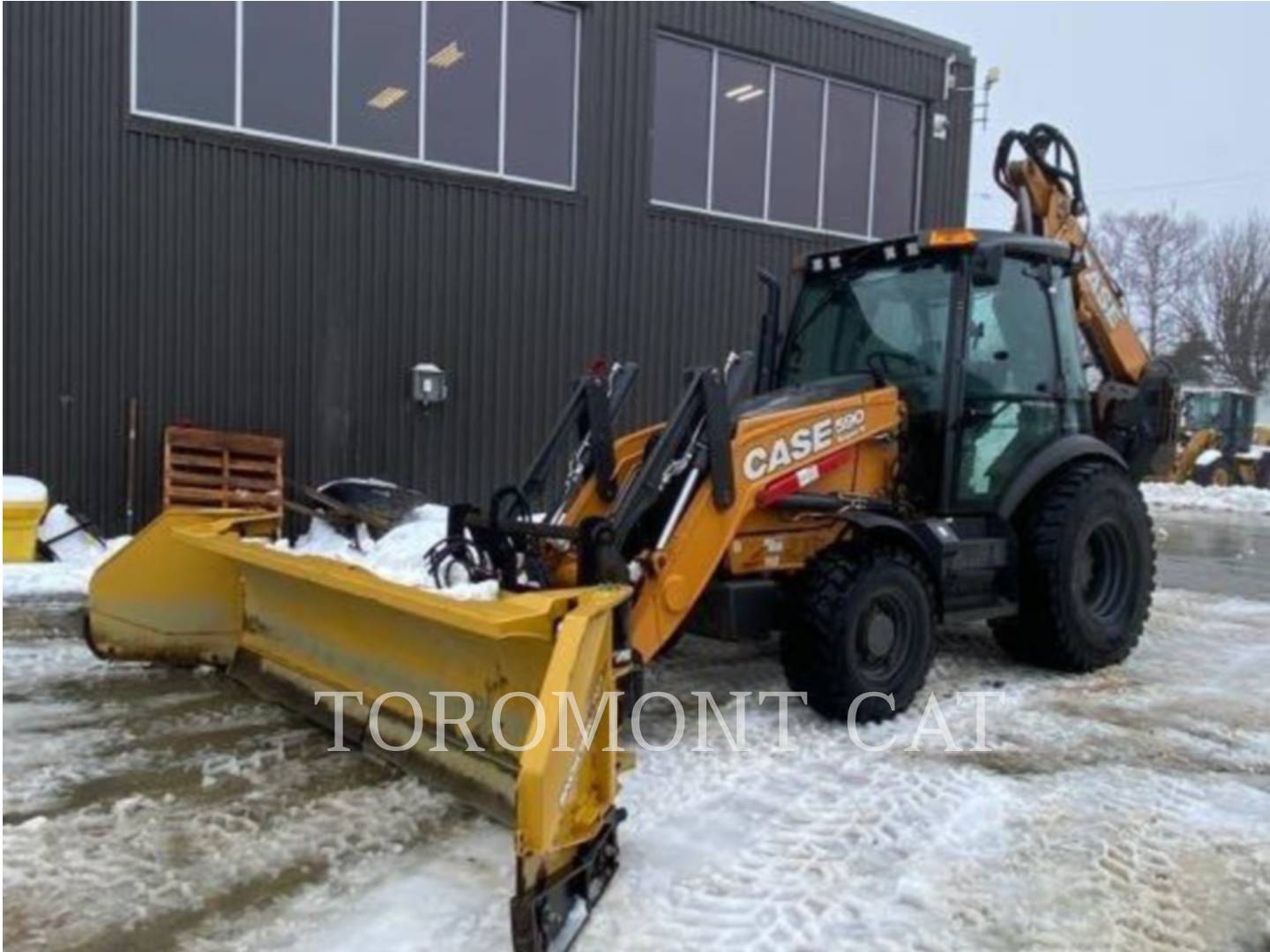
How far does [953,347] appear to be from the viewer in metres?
5.61

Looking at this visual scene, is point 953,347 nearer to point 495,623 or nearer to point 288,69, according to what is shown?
point 495,623

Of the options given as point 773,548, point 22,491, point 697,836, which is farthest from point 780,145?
point 697,836

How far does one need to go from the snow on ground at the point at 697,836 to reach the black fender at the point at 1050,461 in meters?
1.07

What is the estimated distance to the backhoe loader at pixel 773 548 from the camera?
3.74 m

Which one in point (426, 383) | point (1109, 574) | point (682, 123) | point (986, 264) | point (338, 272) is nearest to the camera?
point (986, 264)

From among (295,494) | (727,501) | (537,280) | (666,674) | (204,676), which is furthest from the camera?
(537,280)

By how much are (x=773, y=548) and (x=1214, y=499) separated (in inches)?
778

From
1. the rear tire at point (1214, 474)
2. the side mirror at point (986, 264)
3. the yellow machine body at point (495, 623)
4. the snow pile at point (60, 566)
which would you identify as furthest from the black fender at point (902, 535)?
the rear tire at point (1214, 474)

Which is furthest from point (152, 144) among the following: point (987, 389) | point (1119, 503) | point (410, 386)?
point (1119, 503)

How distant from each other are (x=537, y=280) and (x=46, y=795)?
8129mm

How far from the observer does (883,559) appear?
4992 millimetres

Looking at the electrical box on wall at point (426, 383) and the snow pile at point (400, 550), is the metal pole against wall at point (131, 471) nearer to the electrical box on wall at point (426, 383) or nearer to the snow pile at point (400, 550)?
the electrical box on wall at point (426, 383)

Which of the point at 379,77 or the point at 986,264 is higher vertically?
the point at 379,77

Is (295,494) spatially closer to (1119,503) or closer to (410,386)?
(410,386)
